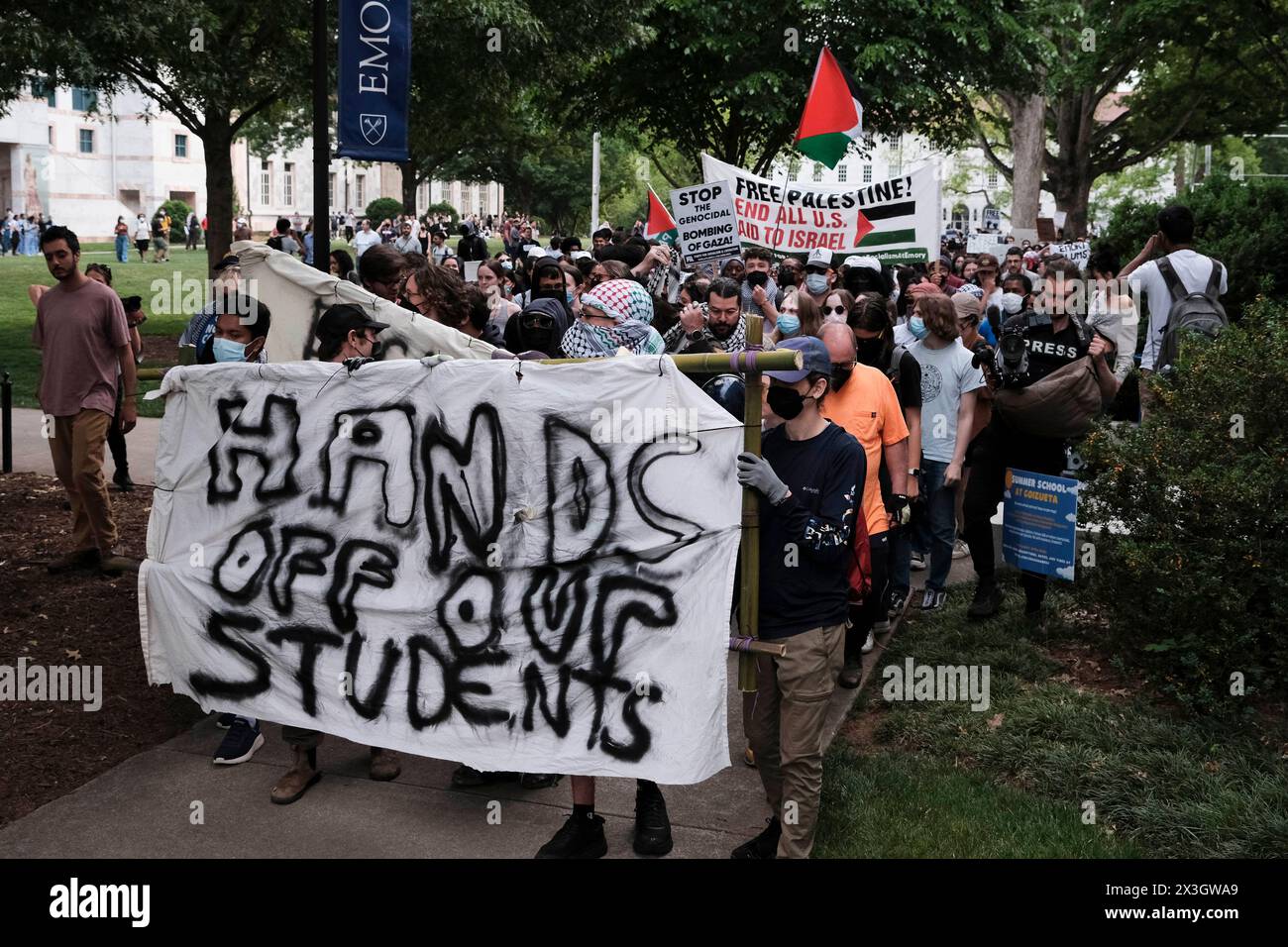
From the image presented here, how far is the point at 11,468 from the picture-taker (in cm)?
1105

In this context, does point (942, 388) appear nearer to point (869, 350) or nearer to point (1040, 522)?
point (869, 350)

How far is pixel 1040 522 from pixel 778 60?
2024cm

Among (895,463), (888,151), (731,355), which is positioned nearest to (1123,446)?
(895,463)

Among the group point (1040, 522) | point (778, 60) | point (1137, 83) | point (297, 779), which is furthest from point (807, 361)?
point (1137, 83)

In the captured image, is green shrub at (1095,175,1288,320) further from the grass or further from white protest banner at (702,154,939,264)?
the grass

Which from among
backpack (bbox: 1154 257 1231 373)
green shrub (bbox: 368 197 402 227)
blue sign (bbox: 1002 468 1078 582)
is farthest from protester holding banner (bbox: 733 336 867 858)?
green shrub (bbox: 368 197 402 227)

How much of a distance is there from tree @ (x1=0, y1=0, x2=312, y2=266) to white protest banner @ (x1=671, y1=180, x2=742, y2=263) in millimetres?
5111

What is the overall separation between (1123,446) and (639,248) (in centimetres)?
669

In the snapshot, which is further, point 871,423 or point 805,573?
point 871,423

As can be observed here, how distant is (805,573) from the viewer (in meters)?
4.59

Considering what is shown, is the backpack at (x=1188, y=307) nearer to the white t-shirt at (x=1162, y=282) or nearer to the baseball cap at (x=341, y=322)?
the white t-shirt at (x=1162, y=282)

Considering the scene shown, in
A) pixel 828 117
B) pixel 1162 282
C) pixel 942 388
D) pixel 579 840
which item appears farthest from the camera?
pixel 828 117

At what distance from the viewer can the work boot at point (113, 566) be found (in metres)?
7.73

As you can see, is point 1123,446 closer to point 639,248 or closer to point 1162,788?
point 1162,788
